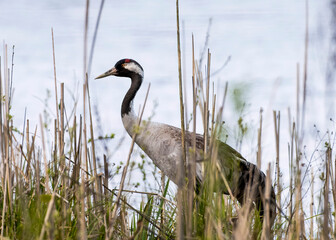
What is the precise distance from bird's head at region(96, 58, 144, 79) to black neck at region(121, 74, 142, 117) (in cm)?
3

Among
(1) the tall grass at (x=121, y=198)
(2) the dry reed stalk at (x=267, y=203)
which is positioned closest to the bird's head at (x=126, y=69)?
(1) the tall grass at (x=121, y=198)

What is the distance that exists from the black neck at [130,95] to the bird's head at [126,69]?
0.03 meters

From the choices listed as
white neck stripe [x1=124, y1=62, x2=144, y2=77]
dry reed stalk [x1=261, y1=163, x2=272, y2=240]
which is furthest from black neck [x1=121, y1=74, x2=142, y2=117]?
dry reed stalk [x1=261, y1=163, x2=272, y2=240]

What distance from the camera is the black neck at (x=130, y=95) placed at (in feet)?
14.6

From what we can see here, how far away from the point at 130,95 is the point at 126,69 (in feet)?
0.99

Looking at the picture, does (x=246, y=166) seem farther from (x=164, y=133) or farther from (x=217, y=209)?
(x=217, y=209)

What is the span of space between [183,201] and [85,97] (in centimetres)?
54

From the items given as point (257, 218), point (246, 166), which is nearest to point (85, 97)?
point (257, 218)

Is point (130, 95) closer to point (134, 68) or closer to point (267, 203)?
point (134, 68)

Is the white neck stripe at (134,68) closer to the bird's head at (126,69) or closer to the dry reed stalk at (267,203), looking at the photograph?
the bird's head at (126,69)

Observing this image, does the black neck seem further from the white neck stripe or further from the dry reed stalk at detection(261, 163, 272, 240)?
the dry reed stalk at detection(261, 163, 272, 240)

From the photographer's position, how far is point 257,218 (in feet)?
8.09

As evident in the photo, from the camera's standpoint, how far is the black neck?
444 cm

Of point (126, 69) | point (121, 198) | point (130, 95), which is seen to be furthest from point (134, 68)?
point (121, 198)
